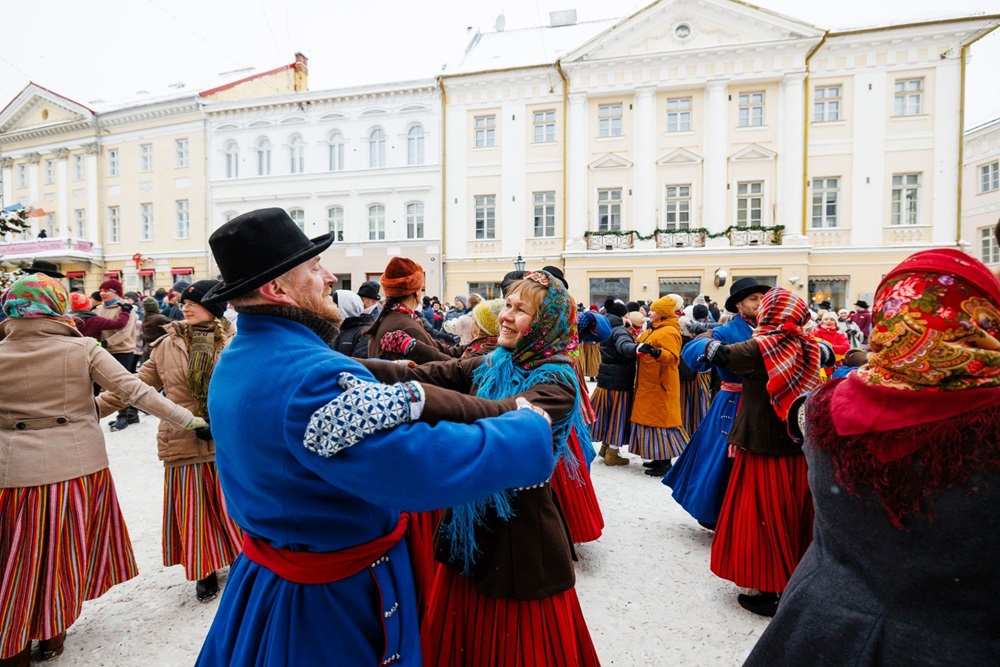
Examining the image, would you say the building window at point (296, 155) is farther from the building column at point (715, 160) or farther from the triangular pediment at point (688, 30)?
the building column at point (715, 160)

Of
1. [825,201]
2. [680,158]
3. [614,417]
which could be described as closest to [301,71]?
[680,158]

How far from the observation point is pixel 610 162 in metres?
19.6

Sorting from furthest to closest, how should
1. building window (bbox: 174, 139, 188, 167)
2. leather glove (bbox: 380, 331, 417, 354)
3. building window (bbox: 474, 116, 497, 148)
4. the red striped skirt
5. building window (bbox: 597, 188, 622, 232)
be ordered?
building window (bbox: 174, 139, 188, 167)
building window (bbox: 474, 116, 497, 148)
building window (bbox: 597, 188, 622, 232)
leather glove (bbox: 380, 331, 417, 354)
the red striped skirt

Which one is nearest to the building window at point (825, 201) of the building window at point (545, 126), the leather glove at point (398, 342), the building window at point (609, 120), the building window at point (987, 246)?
the building window at point (609, 120)

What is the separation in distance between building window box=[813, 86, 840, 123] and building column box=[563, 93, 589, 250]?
817 cm

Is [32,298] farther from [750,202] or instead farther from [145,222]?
[145,222]

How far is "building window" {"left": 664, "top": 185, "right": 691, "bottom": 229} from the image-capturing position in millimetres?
19328

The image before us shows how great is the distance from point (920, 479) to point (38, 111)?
1480 inches

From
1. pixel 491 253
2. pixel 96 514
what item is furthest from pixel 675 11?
pixel 96 514

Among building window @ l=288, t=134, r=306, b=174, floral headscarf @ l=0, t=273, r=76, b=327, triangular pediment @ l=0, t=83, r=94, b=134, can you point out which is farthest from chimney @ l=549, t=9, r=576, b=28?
floral headscarf @ l=0, t=273, r=76, b=327

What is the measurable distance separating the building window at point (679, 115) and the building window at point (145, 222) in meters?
23.9

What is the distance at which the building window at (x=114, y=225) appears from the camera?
992 inches

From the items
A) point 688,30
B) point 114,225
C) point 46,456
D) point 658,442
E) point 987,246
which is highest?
point 688,30

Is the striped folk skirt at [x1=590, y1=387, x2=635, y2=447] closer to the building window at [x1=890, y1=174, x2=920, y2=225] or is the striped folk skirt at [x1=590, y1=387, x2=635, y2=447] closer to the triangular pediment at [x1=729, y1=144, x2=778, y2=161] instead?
the triangular pediment at [x1=729, y1=144, x2=778, y2=161]
